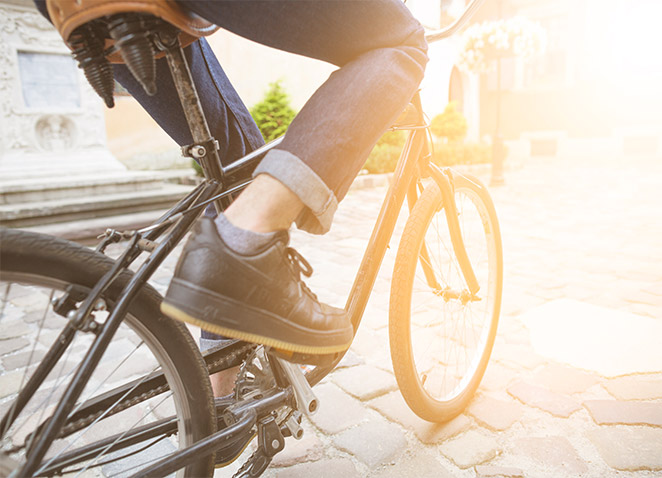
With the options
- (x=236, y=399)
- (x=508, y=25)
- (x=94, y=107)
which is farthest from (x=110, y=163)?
(x=508, y=25)

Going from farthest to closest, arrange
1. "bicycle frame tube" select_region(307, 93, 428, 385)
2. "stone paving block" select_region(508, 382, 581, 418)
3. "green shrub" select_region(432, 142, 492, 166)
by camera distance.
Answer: "green shrub" select_region(432, 142, 492, 166) < "stone paving block" select_region(508, 382, 581, 418) < "bicycle frame tube" select_region(307, 93, 428, 385)

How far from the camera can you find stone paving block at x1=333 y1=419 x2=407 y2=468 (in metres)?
1.61

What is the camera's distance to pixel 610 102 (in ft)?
50.8

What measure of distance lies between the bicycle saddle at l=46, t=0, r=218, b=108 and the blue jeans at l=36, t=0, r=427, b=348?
5cm

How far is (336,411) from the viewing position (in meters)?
1.89

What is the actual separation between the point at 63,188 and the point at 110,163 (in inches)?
27.6

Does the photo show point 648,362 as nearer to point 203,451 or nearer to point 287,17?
point 203,451

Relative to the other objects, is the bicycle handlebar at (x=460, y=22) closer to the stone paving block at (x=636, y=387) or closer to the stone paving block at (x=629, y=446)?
the stone paving block at (x=629, y=446)

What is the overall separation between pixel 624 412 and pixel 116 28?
206cm

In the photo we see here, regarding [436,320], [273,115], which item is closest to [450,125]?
[273,115]

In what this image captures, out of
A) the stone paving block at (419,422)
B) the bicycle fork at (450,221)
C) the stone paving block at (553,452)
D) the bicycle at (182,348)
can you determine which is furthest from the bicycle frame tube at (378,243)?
the stone paving block at (553,452)

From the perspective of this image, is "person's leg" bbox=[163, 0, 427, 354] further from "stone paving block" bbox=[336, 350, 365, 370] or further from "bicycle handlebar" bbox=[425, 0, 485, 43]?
"stone paving block" bbox=[336, 350, 365, 370]

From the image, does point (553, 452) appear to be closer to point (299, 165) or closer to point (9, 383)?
point (299, 165)

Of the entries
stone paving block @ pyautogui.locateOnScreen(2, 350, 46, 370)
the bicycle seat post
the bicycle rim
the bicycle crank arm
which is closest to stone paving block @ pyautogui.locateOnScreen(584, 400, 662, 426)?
the bicycle crank arm
